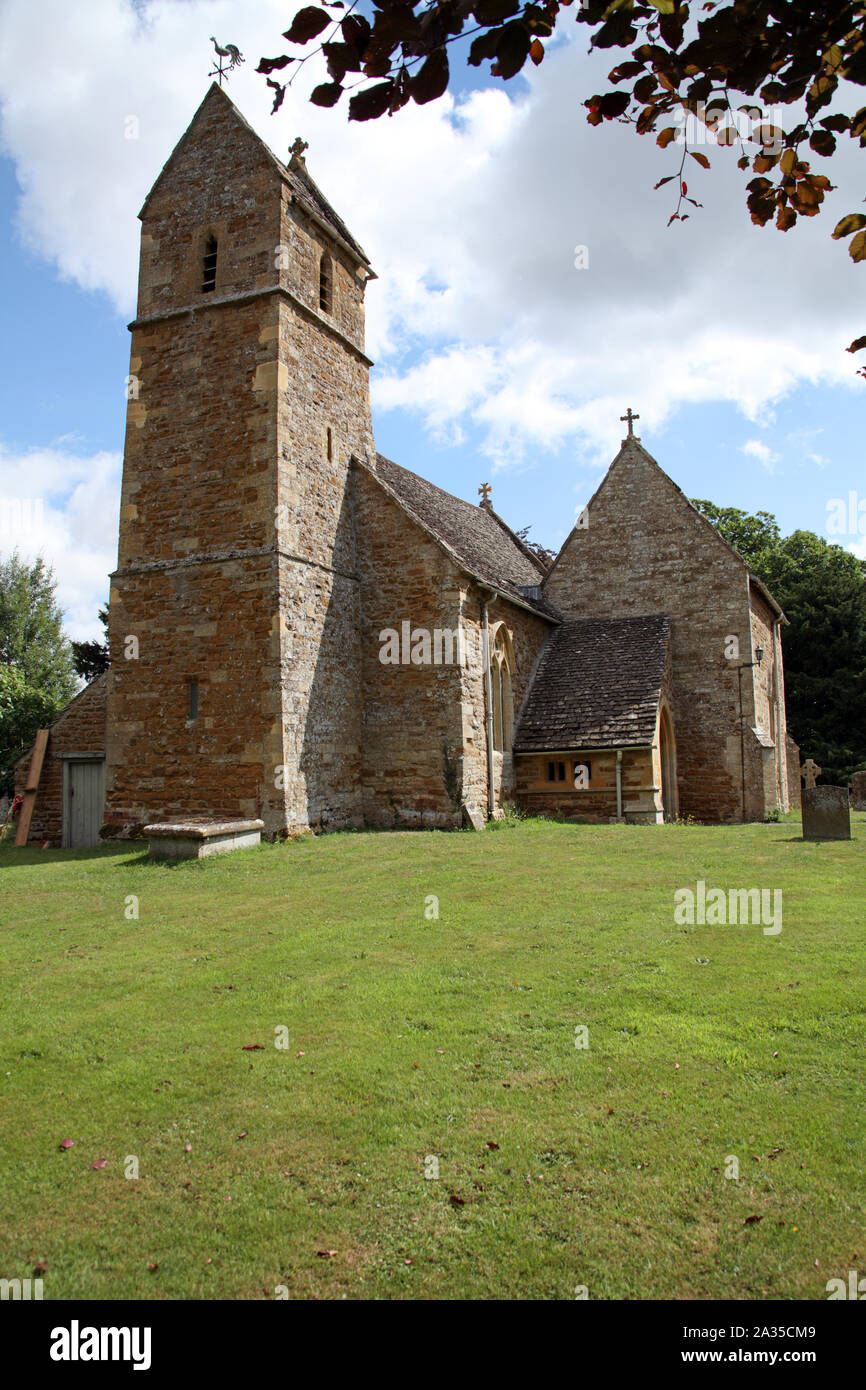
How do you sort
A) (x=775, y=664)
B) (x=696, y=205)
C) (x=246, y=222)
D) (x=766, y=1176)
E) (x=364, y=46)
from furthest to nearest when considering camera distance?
(x=775, y=664)
(x=246, y=222)
(x=766, y=1176)
(x=696, y=205)
(x=364, y=46)

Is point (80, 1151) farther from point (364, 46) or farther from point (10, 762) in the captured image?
point (10, 762)

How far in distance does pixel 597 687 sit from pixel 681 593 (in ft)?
13.8

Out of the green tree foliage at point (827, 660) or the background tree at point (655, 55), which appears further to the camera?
the green tree foliage at point (827, 660)

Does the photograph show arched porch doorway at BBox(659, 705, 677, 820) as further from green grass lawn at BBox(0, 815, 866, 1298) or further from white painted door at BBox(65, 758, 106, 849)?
white painted door at BBox(65, 758, 106, 849)

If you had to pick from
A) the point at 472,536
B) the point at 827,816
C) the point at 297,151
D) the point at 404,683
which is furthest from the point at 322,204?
the point at 827,816

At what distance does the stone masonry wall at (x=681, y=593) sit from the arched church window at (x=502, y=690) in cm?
479

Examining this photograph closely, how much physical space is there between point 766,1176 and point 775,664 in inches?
1048

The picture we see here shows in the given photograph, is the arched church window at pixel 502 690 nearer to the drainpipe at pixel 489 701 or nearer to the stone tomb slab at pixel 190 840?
the drainpipe at pixel 489 701

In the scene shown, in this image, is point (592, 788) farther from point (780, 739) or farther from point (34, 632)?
point (34, 632)

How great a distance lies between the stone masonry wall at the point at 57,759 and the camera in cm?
1942

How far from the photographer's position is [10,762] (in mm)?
29578

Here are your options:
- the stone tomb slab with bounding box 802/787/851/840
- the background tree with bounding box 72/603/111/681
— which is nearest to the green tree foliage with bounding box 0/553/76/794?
the background tree with bounding box 72/603/111/681

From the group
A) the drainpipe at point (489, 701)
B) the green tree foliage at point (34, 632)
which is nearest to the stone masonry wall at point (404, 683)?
the drainpipe at point (489, 701)
